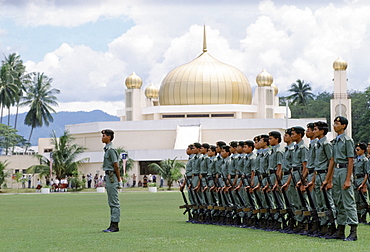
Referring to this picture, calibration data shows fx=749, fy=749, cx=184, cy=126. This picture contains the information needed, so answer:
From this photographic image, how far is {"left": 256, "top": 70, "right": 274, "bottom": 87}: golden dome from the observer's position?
64.2 meters

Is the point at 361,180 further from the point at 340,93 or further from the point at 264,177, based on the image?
the point at 340,93

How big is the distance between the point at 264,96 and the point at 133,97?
11317 millimetres

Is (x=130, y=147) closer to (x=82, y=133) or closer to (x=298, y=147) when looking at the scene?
(x=82, y=133)

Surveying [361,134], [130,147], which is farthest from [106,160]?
[361,134]

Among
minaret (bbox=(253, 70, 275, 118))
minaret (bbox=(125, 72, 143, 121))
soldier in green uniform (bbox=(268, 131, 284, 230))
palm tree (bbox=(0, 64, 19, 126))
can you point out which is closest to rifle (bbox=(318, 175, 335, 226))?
soldier in green uniform (bbox=(268, 131, 284, 230))

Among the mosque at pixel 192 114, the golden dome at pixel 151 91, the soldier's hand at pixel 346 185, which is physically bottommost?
the soldier's hand at pixel 346 185

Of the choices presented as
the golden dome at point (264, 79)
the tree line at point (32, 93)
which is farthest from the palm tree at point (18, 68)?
the golden dome at point (264, 79)

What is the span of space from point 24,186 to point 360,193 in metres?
49.6

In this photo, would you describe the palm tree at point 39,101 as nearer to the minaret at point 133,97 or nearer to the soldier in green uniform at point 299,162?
the minaret at point 133,97

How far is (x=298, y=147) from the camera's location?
12516 mm

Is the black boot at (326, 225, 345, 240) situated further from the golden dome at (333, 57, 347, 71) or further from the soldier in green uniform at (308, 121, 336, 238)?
the golden dome at (333, 57, 347, 71)

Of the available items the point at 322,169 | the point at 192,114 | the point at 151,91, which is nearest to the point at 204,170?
the point at 322,169

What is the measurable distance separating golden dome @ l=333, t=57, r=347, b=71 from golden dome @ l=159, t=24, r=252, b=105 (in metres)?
7.54

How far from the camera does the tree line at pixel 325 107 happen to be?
240 ft
